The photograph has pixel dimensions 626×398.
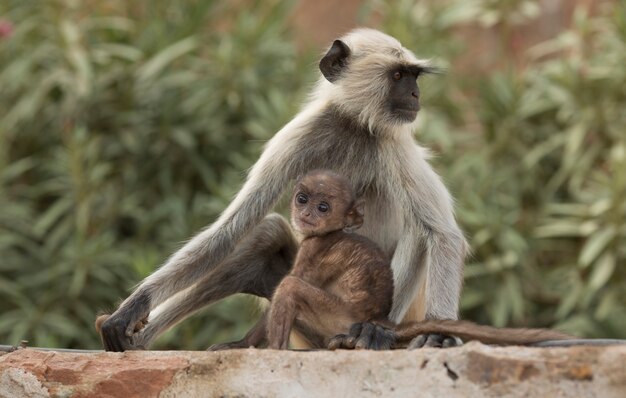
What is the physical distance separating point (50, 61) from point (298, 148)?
4410 millimetres

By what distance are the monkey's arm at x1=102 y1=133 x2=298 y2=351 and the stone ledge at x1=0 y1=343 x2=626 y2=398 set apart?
1.61 ft

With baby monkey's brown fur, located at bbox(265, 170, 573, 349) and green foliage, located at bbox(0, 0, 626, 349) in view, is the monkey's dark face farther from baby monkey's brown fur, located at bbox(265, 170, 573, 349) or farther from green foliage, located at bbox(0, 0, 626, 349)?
green foliage, located at bbox(0, 0, 626, 349)

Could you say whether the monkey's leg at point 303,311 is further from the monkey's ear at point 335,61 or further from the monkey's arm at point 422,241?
Answer: the monkey's ear at point 335,61

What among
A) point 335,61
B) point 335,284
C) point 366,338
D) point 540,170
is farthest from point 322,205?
point 540,170

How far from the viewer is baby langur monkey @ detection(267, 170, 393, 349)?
13.3ft

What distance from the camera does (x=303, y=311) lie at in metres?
4.02

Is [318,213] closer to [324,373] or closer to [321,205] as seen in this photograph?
[321,205]

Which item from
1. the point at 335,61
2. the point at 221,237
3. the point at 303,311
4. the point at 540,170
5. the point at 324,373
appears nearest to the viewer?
the point at 324,373

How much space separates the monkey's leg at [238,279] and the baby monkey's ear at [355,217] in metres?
0.51

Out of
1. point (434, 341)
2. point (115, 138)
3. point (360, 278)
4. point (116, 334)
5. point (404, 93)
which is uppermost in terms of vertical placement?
point (404, 93)

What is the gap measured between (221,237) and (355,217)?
0.57 metres

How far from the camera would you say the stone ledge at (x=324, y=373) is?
3260 millimetres

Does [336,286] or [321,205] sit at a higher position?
[321,205]

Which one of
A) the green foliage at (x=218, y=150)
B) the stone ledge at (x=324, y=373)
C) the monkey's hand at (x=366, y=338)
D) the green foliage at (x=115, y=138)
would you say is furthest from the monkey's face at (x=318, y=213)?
the green foliage at (x=115, y=138)
